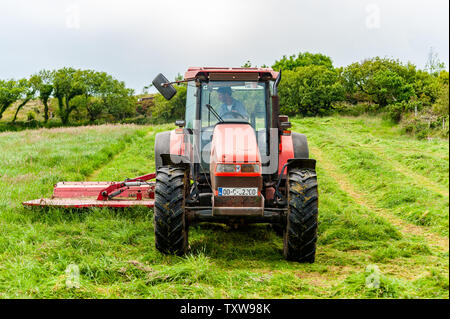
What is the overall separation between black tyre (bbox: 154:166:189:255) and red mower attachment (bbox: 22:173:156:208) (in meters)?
1.62

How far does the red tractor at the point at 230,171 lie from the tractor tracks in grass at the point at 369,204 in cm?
146

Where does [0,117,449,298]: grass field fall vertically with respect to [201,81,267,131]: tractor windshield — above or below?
below

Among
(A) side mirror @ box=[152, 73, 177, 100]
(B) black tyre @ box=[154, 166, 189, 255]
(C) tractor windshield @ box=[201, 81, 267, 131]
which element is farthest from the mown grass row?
(A) side mirror @ box=[152, 73, 177, 100]

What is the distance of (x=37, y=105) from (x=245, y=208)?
48.5 metres

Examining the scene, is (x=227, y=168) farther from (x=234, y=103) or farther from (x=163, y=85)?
(x=163, y=85)

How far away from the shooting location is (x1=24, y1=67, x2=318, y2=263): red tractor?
4.79 meters

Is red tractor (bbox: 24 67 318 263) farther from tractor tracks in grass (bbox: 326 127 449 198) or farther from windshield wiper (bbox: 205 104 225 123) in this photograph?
tractor tracks in grass (bbox: 326 127 449 198)

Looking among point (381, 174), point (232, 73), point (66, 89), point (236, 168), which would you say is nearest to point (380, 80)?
point (381, 174)

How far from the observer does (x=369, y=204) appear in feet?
28.0

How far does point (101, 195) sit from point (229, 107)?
102 inches

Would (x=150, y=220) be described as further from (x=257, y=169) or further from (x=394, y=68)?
(x=394, y=68)

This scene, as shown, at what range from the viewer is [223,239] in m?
5.87

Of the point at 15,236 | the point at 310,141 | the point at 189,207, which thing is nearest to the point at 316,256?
the point at 189,207

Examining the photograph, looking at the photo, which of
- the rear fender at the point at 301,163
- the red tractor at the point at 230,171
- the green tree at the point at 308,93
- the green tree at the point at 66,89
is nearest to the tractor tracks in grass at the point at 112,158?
the red tractor at the point at 230,171
